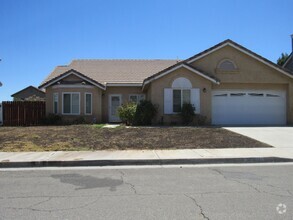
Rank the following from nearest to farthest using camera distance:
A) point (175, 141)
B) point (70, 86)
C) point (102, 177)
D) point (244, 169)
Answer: point (102, 177)
point (244, 169)
point (175, 141)
point (70, 86)

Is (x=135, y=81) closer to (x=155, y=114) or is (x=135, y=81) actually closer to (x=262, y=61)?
(x=155, y=114)

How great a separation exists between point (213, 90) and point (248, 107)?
270cm

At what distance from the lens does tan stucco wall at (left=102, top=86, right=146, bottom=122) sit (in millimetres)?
27641

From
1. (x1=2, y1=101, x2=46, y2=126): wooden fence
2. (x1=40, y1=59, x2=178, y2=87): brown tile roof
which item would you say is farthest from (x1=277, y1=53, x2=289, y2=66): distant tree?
(x1=2, y1=101, x2=46, y2=126): wooden fence

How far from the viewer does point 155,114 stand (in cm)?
2316

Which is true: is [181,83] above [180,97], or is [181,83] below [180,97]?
above

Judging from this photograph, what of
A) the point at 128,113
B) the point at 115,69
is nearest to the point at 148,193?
→ the point at 128,113

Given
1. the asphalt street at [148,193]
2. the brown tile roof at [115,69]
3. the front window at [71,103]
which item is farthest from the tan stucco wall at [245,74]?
the asphalt street at [148,193]

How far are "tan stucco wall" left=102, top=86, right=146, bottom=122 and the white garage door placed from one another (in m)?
6.73

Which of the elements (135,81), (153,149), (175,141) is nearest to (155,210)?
(153,149)

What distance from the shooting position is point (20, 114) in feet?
84.9

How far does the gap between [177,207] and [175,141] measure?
8.91m

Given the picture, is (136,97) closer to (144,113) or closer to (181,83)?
(181,83)

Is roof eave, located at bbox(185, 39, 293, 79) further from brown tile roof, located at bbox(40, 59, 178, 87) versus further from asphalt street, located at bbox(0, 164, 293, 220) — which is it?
asphalt street, located at bbox(0, 164, 293, 220)
